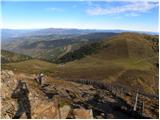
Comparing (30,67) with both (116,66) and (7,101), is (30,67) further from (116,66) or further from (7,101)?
(7,101)

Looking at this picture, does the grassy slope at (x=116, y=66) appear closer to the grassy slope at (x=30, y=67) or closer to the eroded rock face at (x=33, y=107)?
the grassy slope at (x=30, y=67)

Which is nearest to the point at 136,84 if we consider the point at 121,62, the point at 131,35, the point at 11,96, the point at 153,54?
the point at 121,62

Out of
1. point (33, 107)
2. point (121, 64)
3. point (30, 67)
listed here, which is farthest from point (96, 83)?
point (30, 67)

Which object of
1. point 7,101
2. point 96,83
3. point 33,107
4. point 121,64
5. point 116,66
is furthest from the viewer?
point 121,64

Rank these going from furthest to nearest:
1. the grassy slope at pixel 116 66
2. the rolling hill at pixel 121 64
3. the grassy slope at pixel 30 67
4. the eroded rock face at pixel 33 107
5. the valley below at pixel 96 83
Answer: the grassy slope at pixel 30 67, the grassy slope at pixel 116 66, the rolling hill at pixel 121 64, the valley below at pixel 96 83, the eroded rock face at pixel 33 107

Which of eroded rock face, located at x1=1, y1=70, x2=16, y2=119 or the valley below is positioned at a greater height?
eroded rock face, located at x1=1, y1=70, x2=16, y2=119

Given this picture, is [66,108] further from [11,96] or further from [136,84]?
[136,84]

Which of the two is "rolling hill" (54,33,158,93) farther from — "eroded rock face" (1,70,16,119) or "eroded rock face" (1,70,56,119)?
"eroded rock face" (1,70,56,119)

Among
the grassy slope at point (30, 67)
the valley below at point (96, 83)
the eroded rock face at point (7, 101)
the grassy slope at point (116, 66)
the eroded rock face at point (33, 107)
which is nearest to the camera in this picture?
the eroded rock face at point (33, 107)

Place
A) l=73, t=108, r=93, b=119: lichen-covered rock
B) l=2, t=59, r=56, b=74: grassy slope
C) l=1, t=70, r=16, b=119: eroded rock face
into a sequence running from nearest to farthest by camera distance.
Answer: l=73, t=108, r=93, b=119: lichen-covered rock < l=1, t=70, r=16, b=119: eroded rock face < l=2, t=59, r=56, b=74: grassy slope

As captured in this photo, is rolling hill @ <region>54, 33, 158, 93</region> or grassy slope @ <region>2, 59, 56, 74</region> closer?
rolling hill @ <region>54, 33, 158, 93</region>

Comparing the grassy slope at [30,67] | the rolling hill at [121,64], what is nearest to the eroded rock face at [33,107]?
the rolling hill at [121,64]

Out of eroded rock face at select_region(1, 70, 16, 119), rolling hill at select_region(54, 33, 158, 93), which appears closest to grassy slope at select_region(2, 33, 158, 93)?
rolling hill at select_region(54, 33, 158, 93)
